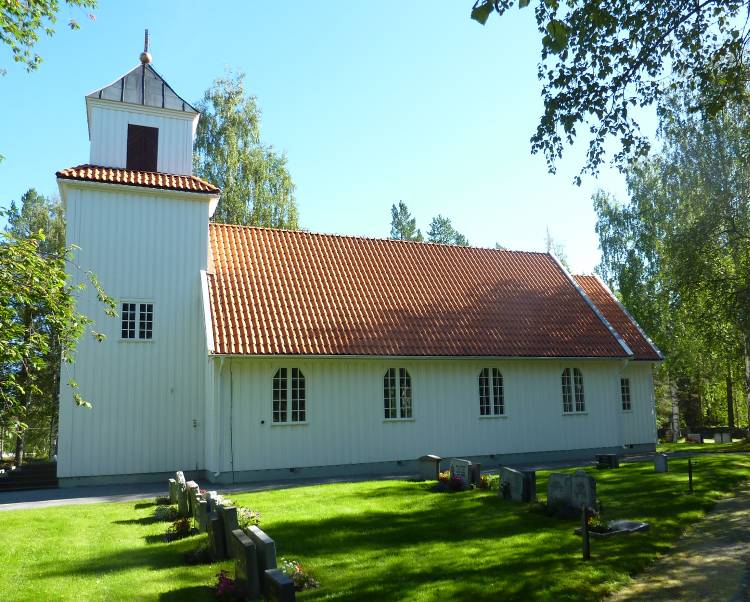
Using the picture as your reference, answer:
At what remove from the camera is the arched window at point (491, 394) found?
21656 millimetres

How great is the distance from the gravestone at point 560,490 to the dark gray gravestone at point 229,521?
600cm

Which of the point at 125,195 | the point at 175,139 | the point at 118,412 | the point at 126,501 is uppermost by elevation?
the point at 175,139

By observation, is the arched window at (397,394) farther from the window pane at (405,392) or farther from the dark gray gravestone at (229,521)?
the dark gray gravestone at (229,521)

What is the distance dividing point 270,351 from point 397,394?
15.4ft

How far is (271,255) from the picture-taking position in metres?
22.1

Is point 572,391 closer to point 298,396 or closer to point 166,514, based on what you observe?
point 298,396

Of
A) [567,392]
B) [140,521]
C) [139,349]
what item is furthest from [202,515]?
[567,392]

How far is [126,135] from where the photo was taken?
2117cm

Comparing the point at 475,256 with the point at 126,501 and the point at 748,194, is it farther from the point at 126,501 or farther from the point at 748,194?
the point at 126,501

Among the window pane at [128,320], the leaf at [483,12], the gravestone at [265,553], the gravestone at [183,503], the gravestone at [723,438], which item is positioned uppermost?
the leaf at [483,12]

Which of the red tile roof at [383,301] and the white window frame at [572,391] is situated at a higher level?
the red tile roof at [383,301]

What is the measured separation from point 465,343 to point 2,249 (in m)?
15.0

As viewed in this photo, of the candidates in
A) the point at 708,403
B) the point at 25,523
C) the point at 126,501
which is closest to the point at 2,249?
the point at 25,523

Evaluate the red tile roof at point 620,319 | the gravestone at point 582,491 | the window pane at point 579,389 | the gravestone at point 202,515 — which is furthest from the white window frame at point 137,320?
the red tile roof at point 620,319
